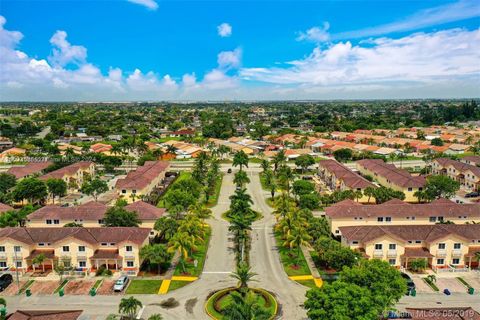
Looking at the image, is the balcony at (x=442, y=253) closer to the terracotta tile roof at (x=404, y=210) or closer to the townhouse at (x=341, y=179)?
the terracotta tile roof at (x=404, y=210)

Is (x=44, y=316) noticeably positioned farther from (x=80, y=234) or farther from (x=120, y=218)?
(x=120, y=218)

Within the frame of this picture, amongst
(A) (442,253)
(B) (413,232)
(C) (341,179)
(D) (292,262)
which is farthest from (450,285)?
(C) (341,179)

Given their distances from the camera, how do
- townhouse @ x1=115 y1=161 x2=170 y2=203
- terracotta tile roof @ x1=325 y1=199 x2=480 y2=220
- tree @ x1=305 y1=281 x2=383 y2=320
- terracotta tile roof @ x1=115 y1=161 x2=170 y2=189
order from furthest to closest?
terracotta tile roof @ x1=115 y1=161 x2=170 y2=189
townhouse @ x1=115 y1=161 x2=170 y2=203
terracotta tile roof @ x1=325 y1=199 x2=480 y2=220
tree @ x1=305 y1=281 x2=383 y2=320

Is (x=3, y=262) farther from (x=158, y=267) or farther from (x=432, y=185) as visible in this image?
(x=432, y=185)

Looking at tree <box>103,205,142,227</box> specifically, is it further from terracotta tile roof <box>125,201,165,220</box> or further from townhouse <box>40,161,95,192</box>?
townhouse <box>40,161,95,192</box>

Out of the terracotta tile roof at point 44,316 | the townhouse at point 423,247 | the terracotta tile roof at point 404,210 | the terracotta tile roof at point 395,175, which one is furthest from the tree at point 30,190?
the terracotta tile roof at point 395,175

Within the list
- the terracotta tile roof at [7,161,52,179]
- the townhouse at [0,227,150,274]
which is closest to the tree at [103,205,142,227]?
the townhouse at [0,227,150,274]

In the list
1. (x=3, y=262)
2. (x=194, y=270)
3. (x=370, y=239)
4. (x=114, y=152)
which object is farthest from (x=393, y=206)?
(x=114, y=152)
